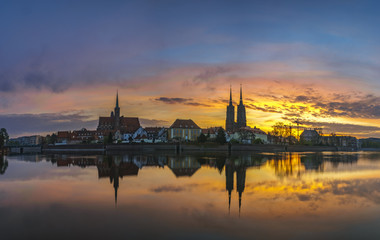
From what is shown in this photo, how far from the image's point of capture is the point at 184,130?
108 meters

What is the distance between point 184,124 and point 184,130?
229cm

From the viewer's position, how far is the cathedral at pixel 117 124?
128550mm

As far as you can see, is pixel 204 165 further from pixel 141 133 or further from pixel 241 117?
pixel 241 117

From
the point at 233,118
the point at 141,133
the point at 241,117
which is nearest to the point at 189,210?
the point at 141,133

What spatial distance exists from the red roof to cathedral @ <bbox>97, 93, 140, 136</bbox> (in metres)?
26.6

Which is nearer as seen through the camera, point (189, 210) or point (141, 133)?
point (189, 210)

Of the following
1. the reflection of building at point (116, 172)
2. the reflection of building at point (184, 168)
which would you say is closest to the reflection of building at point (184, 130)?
the reflection of building at point (184, 168)

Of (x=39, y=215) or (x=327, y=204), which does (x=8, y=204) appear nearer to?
(x=39, y=215)

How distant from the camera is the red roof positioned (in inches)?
4237

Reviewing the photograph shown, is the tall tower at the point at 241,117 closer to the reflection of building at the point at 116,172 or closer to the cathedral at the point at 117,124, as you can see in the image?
the cathedral at the point at 117,124

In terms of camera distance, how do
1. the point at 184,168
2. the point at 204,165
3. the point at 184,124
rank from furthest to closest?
the point at 184,124, the point at 204,165, the point at 184,168

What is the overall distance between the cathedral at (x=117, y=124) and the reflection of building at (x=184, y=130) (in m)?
26.7

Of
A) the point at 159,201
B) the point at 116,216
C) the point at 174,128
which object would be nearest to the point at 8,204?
the point at 116,216

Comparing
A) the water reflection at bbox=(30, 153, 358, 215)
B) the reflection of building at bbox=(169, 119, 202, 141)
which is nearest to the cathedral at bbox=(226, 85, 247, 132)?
the reflection of building at bbox=(169, 119, 202, 141)
